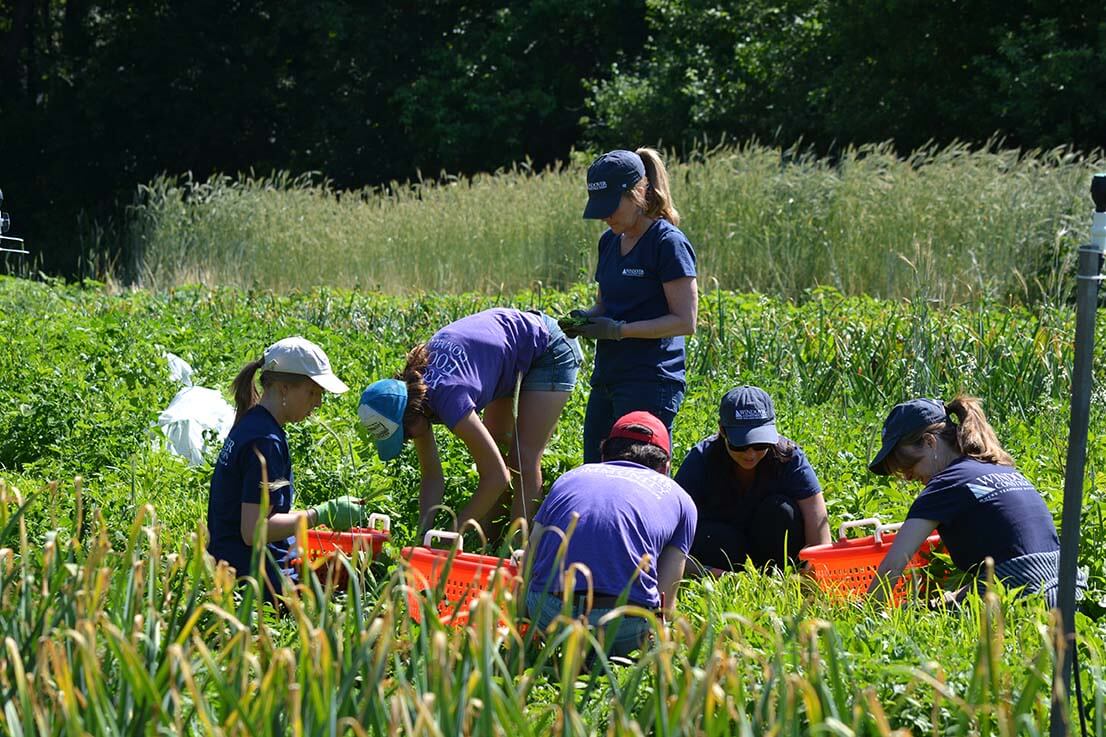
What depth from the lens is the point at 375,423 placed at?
4328mm

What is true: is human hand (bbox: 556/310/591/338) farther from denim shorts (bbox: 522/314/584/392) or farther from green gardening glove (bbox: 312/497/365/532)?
green gardening glove (bbox: 312/497/365/532)

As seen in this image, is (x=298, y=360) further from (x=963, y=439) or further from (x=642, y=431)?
(x=963, y=439)

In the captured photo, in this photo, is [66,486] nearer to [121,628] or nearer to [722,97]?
[121,628]

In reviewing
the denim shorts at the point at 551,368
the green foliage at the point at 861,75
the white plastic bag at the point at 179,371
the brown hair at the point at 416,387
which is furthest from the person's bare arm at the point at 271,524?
the green foliage at the point at 861,75

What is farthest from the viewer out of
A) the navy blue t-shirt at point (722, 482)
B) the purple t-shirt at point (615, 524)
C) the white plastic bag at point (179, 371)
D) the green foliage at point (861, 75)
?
the green foliage at point (861, 75)

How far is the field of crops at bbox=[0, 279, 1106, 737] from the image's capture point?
93.8 inches

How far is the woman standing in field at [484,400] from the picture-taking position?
4457mm

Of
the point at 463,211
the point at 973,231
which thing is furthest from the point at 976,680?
the point at 463,211

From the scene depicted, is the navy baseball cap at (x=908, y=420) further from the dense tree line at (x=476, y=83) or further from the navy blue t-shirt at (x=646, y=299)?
the dense tree line at (x=476, y=83)

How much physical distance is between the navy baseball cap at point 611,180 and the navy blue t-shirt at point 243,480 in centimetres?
139

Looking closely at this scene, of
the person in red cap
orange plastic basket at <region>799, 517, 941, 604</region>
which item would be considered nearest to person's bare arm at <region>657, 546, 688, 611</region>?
the person in red cap

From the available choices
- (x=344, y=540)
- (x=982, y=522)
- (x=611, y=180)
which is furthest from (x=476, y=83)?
(x=982, y=522)

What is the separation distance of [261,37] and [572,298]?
20208mm

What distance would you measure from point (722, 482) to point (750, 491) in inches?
4.7
